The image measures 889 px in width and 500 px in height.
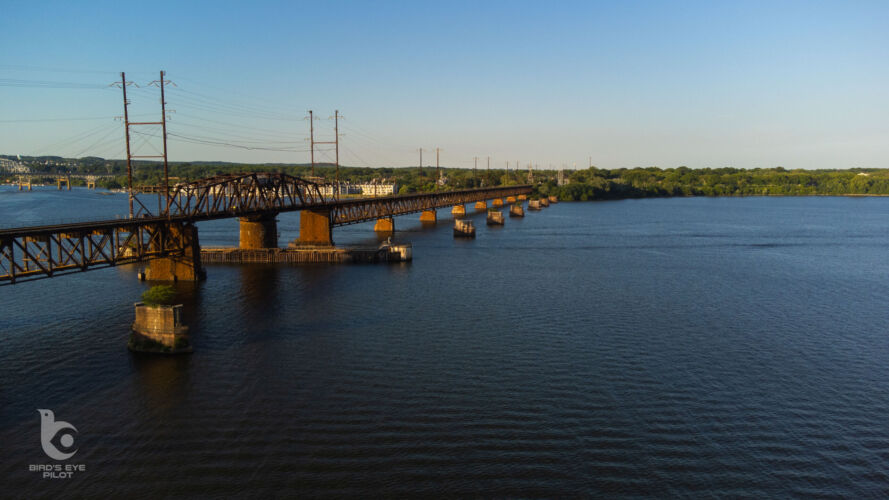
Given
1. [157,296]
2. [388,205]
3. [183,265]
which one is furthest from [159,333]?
[388,205]

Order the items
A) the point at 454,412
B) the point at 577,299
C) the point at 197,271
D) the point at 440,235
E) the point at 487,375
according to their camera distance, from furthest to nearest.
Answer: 1. the point at 440,235
2. the point at 197,271
3. the point at 577,299
4. the point at 487,375
5. the point at 454,412

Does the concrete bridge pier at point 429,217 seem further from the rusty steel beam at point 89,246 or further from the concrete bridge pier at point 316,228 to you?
the rusty steel beam at point 89,246

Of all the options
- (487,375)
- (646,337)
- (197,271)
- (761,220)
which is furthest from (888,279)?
(761,220)

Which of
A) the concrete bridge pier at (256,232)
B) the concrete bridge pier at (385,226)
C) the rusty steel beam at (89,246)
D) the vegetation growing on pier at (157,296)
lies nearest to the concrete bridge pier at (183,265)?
the rusty steel beam at (89,246)

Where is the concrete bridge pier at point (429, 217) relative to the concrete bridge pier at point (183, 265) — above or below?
above

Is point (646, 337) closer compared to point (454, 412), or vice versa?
point (454, 412)

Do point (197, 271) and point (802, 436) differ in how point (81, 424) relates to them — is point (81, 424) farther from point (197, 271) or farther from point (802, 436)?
point (197, 271)
